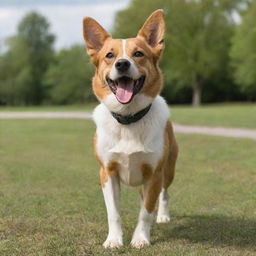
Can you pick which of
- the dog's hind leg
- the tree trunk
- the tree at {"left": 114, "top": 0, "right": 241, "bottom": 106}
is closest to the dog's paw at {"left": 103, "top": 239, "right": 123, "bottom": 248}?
the dog's hind leg

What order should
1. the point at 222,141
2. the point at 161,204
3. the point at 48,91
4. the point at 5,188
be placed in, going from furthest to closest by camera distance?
the point at 48,91, the point at 222,141, the point at 5,188, the point at 161,204

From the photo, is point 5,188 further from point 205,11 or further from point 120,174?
point 205,11

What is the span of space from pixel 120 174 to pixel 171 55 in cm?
5061

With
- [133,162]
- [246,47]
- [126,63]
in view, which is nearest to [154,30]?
[126,63]

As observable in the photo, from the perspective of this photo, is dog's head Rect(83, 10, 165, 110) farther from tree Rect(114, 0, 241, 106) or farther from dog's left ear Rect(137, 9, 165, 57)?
tree Rect(114, 0, 241, 106)

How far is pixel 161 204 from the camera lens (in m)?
5.85

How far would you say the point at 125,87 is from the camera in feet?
14.9

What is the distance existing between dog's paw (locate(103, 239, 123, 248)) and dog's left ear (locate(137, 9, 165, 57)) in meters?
2.03

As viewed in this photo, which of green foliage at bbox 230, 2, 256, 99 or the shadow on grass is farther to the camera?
green foliage at bbox 230, 2, 256, 99

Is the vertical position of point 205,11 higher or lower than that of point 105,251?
higher

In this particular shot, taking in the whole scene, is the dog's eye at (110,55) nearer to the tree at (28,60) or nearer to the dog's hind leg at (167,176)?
the dog's hind leg at (167,176)

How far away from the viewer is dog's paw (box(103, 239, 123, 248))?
4589 millimetres

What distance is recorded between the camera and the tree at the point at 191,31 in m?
52.7

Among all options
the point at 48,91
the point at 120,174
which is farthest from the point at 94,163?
the point at 48,91
